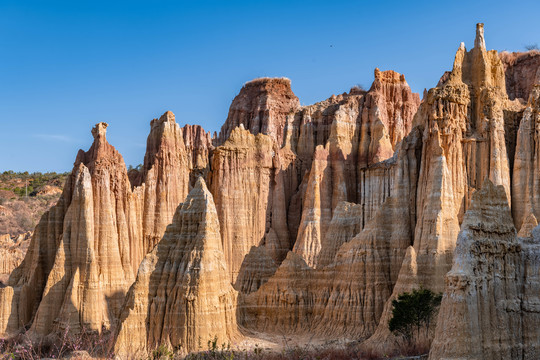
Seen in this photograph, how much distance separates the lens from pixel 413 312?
101 feet

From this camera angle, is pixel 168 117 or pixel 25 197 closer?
pixel 168 117

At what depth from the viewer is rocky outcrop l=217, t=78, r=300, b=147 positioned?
6253 centimetres

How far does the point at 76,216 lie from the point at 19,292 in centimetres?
575

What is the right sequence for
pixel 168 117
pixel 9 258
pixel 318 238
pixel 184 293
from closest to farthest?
pixel 184 293 < pixel 318 238 < pixel 168 117 < pixel 9 258

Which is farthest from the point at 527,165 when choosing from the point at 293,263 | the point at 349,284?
the point at 293,263

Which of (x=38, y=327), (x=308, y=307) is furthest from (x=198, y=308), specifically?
(x=38, y=327)

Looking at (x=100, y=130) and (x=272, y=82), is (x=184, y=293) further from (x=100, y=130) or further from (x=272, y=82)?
(x=272, y=82)

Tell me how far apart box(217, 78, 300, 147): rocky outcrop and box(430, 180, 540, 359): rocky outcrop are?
126 ft

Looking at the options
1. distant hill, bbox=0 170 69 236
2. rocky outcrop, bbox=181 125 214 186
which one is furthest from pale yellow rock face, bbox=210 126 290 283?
distant hill, bbox=0 170 69 236

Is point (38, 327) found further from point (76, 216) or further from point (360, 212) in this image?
point (360, 212)

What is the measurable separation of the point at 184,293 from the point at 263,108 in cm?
3414

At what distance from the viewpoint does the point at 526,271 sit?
23547 mm

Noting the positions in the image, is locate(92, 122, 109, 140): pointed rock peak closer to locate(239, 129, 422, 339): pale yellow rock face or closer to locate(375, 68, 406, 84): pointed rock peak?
locate(239, 129, 422, 339): pale yellow rock face

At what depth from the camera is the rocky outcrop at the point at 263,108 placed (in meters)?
62.5
